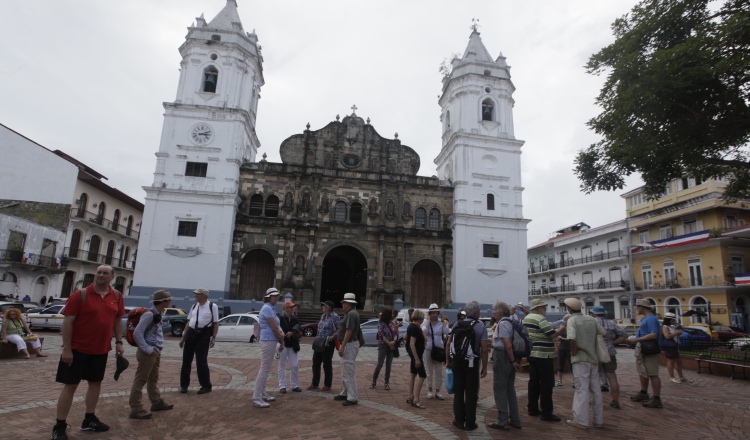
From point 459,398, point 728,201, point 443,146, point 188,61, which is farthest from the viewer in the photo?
point 443,146

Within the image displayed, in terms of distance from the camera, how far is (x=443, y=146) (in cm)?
3294

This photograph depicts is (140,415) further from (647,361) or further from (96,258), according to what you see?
(96,258)

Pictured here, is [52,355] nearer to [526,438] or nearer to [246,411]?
[246,411]

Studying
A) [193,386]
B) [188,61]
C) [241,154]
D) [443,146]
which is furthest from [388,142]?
[193,386]

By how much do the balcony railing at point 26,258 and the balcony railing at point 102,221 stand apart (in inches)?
148

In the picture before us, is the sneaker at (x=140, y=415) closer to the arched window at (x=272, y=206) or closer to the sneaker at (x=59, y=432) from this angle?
the sneaker at (x=59, y=432)

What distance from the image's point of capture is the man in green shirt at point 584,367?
604 cm

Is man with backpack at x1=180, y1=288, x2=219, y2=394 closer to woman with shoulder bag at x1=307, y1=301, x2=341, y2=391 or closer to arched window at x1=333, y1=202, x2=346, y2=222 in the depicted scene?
woman with shoulder bag at x1=307, y1=301, x2=341, y2=391

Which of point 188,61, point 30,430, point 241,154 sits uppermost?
point 188,61

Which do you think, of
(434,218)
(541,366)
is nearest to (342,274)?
(434,218)

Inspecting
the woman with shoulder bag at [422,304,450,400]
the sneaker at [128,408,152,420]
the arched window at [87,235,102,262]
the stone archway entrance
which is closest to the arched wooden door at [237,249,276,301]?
the stone archway entrance

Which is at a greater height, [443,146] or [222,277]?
[443,146]

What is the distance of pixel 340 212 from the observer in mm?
28750

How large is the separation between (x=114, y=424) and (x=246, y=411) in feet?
5.37
